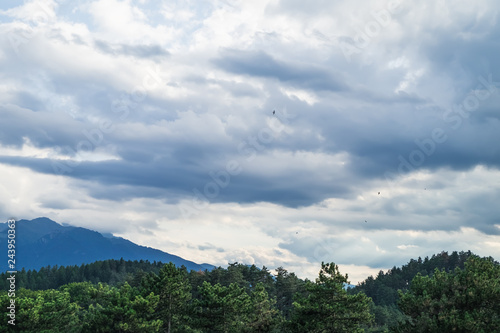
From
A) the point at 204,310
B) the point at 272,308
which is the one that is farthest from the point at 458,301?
the point at 204,310

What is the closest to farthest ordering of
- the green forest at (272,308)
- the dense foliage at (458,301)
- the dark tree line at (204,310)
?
the dense foliage at (458,301) < the green forest at (272,308) < the dark tree line at (204,310)

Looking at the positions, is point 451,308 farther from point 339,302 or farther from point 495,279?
point 339,302

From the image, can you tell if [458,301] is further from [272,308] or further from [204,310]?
[204,310]

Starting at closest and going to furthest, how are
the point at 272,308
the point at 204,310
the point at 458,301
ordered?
1. the point at 458,301
2. the point at 204,310
3. the point at 272,308

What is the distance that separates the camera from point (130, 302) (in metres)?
66.2

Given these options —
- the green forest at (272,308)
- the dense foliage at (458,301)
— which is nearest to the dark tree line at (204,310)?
the green forest at (272,308)

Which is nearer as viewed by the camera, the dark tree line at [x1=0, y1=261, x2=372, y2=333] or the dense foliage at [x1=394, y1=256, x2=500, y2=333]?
the dense foliage at [x1=394, y1=256, x2=500, y2=333]

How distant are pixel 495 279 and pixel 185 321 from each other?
47.1m

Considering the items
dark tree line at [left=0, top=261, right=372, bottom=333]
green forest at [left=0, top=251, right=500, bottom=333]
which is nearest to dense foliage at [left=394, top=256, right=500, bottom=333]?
green forest at [left=0, top=251, right=500, bottom=333]

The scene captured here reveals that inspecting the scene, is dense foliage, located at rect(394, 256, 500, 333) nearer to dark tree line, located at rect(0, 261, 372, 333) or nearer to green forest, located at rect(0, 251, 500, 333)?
green forest, located at rect(0, 251, 500, 333)

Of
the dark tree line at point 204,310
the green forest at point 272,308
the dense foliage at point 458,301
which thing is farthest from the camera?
the dark tree line at point 204,310

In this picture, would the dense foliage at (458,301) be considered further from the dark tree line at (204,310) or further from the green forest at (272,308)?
the dark tree line at (204,310)

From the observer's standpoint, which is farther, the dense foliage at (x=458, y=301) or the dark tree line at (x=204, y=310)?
the dark tree line at (x=204, y=310)

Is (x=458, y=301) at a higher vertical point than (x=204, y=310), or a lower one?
higher
